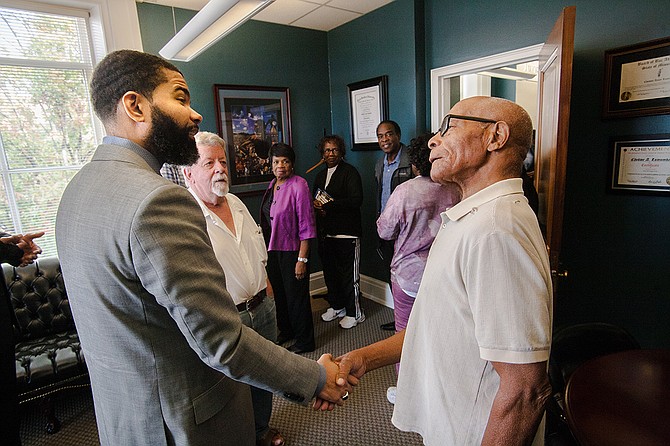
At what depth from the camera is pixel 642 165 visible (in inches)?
81.0

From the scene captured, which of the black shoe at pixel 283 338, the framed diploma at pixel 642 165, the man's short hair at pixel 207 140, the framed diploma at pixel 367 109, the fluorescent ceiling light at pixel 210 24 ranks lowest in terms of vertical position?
the black shoe at pixel 283 338

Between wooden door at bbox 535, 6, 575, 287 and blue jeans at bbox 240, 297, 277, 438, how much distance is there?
4.56 ft

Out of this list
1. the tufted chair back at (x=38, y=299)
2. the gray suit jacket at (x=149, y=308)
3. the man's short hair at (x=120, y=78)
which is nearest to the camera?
the gray suit jacket at (x=149, y=308)

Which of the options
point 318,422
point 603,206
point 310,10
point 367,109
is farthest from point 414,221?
point 310,10

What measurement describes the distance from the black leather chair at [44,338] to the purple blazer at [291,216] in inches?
57.1

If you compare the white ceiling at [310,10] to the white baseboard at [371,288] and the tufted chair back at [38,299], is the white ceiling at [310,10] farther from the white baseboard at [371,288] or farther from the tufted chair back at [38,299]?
the white baseboard at [371,288]

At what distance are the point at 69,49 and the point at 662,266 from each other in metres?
4.16

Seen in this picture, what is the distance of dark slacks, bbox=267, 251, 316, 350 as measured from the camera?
9.41 ft

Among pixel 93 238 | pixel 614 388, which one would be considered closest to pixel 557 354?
pixel 614 388

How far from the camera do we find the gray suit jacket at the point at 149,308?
2.72 ft

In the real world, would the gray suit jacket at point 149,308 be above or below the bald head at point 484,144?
below

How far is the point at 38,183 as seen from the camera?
277 centimetres

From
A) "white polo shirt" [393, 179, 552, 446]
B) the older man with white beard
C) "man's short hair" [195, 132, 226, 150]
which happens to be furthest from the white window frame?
"white polo shirt" [393, 179, 552, 446]

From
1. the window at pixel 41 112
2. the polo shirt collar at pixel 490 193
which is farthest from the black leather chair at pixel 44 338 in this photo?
the polo shirt collar at pixel 490 193
